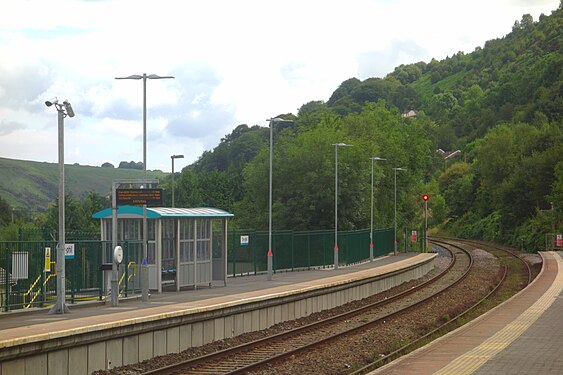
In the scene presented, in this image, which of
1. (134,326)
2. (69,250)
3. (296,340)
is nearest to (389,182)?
(69,250)

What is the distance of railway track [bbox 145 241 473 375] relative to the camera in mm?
18828

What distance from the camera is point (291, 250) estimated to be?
5000cm

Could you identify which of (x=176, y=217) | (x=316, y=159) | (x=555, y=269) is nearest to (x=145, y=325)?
(x=176, y=217)

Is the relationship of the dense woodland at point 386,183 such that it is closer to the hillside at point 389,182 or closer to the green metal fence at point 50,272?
the hillside at point 389,182

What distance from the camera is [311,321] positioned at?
28.9m

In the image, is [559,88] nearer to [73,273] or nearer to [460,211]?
[460,211]

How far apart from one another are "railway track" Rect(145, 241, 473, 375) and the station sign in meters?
6.68

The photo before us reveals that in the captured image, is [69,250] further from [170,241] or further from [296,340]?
[296,340]

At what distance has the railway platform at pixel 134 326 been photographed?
618 inches

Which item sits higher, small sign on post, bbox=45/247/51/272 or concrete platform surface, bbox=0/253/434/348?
small sign on post, bbox=45/247/51/272

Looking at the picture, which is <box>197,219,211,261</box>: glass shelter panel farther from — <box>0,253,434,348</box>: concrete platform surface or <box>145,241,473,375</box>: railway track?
<box>145,241,473,375</box>: railway track

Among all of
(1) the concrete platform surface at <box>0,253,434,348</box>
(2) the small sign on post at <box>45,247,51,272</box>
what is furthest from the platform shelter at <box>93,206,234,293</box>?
(2) the small sign on post at <box>45,247,51,272</box>

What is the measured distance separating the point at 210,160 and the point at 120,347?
145568 millimetres

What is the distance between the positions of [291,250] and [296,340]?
26.0 meters
